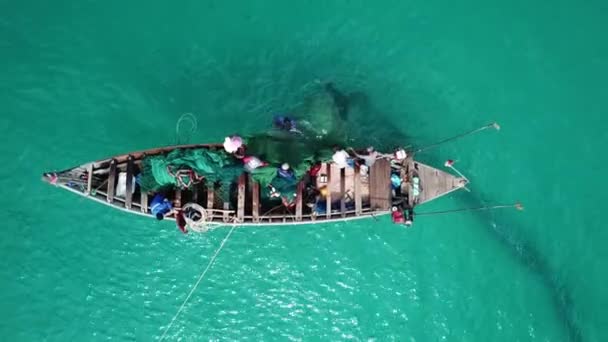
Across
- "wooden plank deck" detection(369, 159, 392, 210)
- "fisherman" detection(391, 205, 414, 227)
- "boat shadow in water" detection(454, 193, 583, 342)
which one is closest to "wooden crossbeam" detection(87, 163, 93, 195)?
"wooden plank deck" detection(369, 159, 392, 210)

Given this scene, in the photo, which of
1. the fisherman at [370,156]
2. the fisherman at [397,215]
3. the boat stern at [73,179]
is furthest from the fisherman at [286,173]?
the boat stern at [73,179]

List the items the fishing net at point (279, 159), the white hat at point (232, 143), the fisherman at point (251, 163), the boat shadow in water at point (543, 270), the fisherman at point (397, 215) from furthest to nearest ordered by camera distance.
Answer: the boat shadow in water at point (543, 270), the fisherman at point (397, 215), the fishing net at point (279, 159), the fisherman at point (251, 163), the white hat at point (232, 143)

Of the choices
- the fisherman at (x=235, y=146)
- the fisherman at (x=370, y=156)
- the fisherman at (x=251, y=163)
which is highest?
the fisherman at (x=235, y=146)

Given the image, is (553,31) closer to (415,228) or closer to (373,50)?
(373,50)

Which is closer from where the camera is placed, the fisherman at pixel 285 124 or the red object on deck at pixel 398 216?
the red object on deck at pixel 398 216

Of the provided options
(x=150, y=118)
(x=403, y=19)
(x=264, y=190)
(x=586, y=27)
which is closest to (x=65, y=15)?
(x=150, y=118)

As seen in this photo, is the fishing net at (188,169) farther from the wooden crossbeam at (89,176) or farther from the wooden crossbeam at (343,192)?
the wooden crossbeam at (343,192)

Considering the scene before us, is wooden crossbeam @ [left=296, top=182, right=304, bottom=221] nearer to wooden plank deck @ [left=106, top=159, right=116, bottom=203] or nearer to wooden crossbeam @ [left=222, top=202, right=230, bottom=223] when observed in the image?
wooden crossbeam @ [left=222, top=202, right=230, bottom=223]
